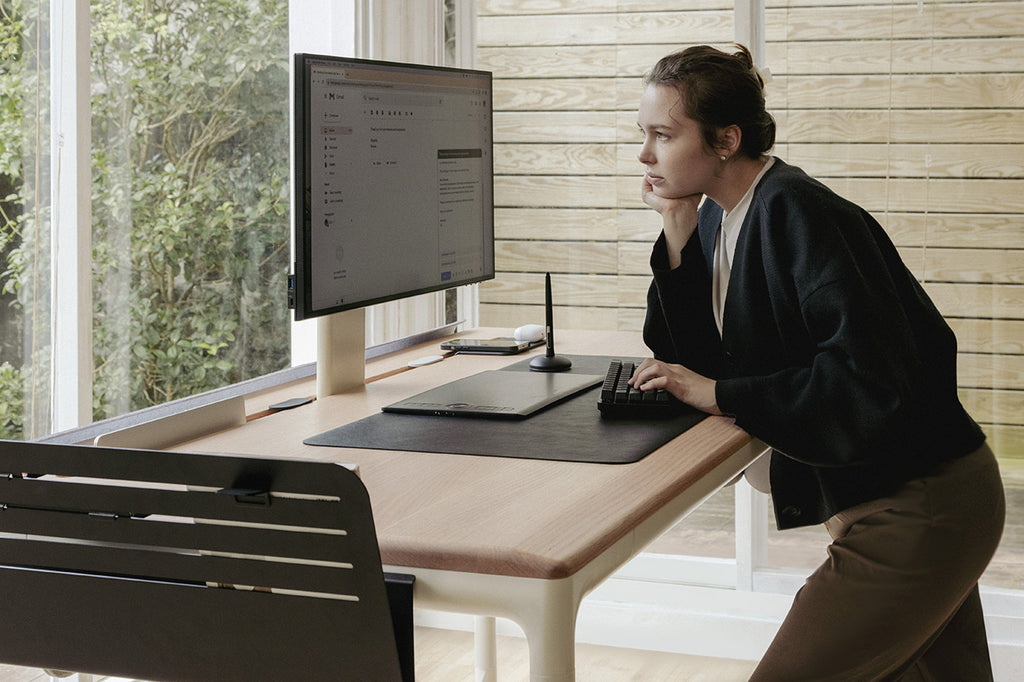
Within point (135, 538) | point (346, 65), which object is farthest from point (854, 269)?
point (135, 538)

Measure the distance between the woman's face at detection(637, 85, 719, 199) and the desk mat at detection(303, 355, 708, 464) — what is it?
0.35 metres

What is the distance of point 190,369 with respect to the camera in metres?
2.63

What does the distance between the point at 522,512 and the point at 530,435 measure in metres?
0.36

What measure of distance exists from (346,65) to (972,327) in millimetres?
1797

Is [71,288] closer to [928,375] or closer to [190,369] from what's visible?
[190,369]

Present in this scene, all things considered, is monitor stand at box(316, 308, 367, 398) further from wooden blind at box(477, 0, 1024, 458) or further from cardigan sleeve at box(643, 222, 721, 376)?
wooden blind at box(477, 0, 1024, 458)

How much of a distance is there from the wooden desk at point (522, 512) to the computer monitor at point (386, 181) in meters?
0.22

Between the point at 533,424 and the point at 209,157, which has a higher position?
the point at 209,157

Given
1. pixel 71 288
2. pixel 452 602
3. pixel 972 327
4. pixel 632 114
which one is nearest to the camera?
pixel 452 602

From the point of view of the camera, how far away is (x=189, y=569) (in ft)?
3.65

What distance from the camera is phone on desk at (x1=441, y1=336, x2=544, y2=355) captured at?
2.22 m

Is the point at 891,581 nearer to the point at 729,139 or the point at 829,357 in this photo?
the point at 829,357

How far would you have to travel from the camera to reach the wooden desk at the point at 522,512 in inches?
40.5

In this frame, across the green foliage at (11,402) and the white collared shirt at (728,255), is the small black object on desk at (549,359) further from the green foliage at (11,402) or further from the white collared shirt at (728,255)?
the green foliage at (11,402)
